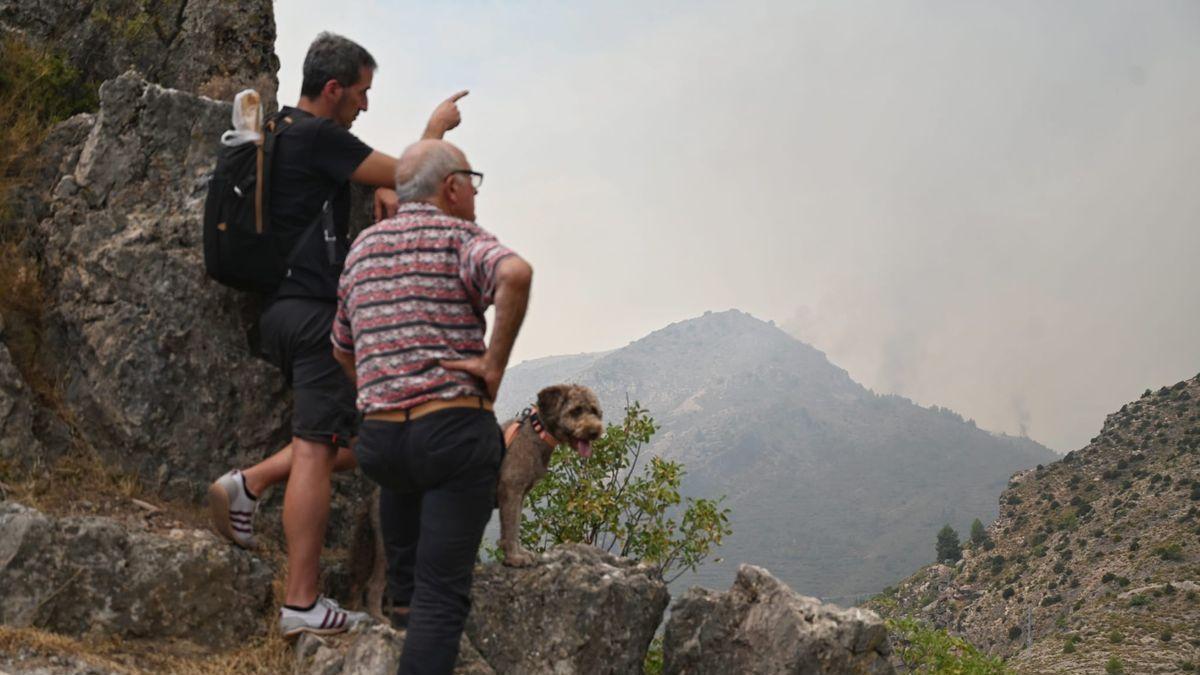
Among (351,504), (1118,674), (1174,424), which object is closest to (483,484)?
(351,504)

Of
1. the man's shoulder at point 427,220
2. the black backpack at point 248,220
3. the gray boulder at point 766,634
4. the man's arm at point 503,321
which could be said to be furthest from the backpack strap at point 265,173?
the gray boulder at point 766,634

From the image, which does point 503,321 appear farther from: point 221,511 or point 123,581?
point 123,581

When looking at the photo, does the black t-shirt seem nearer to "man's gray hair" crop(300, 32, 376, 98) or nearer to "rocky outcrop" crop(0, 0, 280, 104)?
"man's gray hair" crop(300, 32, 376, 98)

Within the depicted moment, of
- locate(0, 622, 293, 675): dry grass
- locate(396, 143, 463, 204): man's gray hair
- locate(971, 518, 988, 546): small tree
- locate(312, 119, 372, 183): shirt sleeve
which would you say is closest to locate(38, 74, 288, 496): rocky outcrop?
locate(0, 622, 293, 675): dry grass

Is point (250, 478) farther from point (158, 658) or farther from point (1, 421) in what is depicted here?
point (1, 421)

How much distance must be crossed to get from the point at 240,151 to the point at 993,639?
94291 millimetres

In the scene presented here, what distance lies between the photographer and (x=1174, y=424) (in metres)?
109

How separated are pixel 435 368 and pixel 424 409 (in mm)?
222

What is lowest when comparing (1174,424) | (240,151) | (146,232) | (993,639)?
(993,639)

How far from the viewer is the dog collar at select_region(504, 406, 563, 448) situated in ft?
25.0

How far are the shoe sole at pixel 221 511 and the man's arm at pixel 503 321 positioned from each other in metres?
3.07

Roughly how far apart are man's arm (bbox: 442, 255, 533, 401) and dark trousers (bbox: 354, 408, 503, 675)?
8.9 inches

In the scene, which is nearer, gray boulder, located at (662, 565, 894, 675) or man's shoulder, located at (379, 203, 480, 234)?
man's shoulder, located at (379, 203, 480, 234)

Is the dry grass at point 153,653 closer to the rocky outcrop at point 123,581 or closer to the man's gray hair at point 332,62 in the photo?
the rocky outcrop at point 123,581
